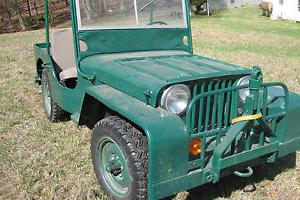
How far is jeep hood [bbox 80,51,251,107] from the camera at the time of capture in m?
2.74

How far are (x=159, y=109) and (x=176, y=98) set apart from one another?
0.14 metres

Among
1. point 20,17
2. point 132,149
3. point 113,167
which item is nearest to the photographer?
point 132,149

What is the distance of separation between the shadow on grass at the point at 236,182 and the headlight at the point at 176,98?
833 mm

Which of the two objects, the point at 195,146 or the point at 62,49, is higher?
the point at 62,49

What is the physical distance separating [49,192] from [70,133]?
122cm

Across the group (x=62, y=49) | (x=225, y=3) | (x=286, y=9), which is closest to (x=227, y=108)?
(x=62, y=49)

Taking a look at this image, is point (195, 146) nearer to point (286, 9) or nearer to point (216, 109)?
point (216, 109)

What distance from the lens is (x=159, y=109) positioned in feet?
8.66

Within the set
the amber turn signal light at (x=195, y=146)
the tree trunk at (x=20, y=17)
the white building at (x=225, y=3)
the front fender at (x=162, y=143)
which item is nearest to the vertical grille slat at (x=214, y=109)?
the amber turn signal light at (x=195, y=146)

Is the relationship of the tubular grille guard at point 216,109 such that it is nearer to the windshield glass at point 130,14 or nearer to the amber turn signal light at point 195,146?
the amber turn signal light at point 195,146

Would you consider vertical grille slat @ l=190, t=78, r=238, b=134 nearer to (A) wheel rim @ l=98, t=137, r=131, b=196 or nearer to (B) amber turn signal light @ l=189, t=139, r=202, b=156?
(B) amber turn signal light @ l=189, t=139, r=202, b=156

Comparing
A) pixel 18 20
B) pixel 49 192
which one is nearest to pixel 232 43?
pixel 49 192

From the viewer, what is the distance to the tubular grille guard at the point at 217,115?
2.57m

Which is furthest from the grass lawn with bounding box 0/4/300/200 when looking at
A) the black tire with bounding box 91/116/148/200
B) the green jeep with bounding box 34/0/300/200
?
the black tire with bounding box 91/116/148/200
